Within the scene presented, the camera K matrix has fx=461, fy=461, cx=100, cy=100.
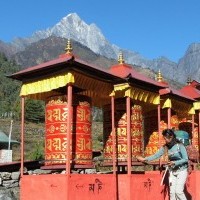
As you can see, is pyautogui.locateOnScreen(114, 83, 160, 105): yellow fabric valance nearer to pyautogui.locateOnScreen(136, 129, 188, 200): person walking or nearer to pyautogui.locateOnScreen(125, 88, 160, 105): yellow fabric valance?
pyautogui.locateOnScreen(125, 88, 160, 105): yellow fabric valance

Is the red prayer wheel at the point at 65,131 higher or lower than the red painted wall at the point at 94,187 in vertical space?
higher

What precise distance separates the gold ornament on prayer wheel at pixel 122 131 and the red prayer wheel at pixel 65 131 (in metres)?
1.68

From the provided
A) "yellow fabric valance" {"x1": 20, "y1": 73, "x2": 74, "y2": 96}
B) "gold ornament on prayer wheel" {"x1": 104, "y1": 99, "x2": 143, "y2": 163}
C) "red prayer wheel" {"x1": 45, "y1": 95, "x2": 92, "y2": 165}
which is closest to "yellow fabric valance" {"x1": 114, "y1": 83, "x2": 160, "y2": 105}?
"gold ornament on prayer wheel" {"x1": 104, "y1": 99, "x2": 143, "y2": 163}

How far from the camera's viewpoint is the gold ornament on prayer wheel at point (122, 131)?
13016 mm

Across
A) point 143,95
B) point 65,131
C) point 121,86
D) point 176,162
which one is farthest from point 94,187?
point 143,95

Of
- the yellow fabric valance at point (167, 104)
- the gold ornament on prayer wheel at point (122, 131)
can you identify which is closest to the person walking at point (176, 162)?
the gold ornament on prayer wheel at point (122, 131)

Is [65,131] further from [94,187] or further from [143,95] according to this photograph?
[143,95]

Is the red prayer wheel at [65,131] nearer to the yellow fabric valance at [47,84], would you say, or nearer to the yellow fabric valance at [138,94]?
the yellow fabric valance at [47,84]

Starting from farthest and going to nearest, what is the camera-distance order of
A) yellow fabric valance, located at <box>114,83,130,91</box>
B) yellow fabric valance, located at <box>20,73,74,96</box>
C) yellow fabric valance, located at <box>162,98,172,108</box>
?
yellow fabric valance, located at <box>162,98,172,108</box> → yellow fabric valance, located at <box>114,83,130,91</box> → yellow fabric valance, located at <box>20,73,74,96</box>

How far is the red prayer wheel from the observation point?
36.3ft

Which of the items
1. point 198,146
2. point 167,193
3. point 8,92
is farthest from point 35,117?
point 167,193

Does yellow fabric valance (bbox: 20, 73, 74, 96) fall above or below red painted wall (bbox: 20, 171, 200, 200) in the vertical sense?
above

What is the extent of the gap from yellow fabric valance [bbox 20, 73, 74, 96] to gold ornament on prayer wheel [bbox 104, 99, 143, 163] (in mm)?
2810

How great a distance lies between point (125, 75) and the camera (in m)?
12.2
